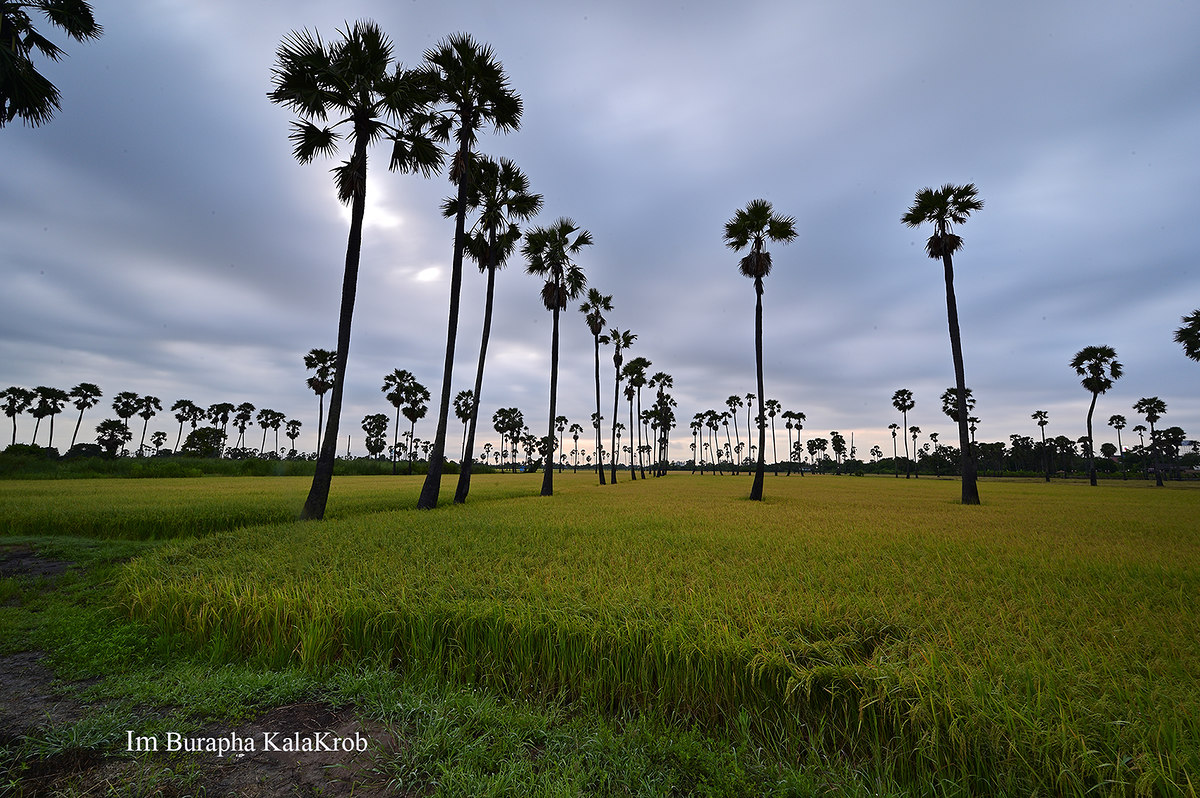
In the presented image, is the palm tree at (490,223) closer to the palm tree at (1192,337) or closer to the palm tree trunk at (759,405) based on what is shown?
the palm tree trunk at (759,405)

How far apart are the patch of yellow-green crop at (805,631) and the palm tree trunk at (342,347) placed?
4.63m

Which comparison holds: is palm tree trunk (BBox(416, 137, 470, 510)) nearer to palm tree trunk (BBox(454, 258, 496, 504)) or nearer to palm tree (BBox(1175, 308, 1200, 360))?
palm tree trunk (BBox(454, 258, 496, 504))

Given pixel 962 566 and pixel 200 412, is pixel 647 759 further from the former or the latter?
pixel 200 412

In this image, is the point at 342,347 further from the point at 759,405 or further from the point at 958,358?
the point at 958,358

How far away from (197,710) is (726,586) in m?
5.89

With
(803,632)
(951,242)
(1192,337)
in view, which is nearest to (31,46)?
(803,632)

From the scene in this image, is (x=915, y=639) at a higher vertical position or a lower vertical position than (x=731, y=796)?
higher

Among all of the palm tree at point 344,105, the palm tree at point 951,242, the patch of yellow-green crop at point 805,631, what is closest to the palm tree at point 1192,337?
the palm tree at point 951,242

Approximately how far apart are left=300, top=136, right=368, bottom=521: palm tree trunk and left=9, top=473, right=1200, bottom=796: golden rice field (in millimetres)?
4837

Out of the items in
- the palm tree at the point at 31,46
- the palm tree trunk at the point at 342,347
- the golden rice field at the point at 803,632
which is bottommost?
the golden rice field at the point at 803,632

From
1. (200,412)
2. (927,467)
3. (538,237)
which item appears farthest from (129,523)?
(927,467)

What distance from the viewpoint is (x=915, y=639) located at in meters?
4.49

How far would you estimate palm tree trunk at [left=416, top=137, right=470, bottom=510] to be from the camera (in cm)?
1798

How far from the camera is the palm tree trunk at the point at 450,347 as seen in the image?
18.0 meters
